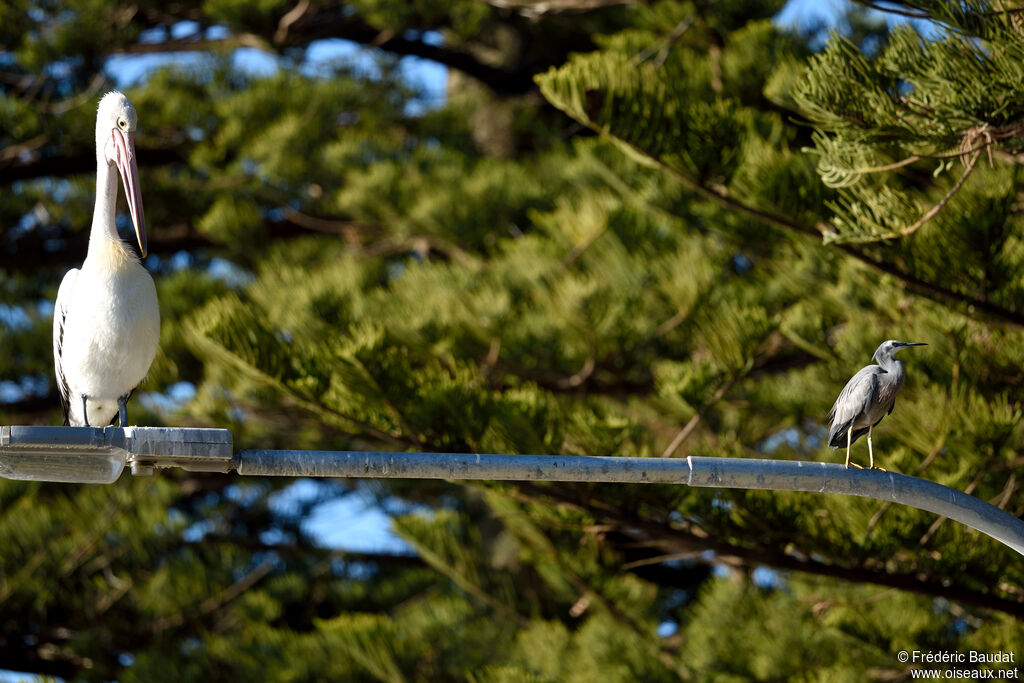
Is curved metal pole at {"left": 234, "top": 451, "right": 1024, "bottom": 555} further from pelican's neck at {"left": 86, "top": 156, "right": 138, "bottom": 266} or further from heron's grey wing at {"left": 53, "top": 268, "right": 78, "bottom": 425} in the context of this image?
heron's grey wing at {"left": 53, "top": 268, "right": 78, "bottom": 425}

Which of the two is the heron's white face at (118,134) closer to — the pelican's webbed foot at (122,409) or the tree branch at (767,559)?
the pelican's webbed foot at (122,409)

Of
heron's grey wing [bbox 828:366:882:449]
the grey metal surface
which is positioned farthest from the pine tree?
the grey metal surface

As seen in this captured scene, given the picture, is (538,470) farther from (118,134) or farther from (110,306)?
(118,134)

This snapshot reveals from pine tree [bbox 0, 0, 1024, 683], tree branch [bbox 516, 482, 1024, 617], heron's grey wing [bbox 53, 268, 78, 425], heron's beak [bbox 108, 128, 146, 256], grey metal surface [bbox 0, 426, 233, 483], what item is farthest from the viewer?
tree branch [bbox 516, 482, 1024, 617]

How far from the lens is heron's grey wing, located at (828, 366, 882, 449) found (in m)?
2.91

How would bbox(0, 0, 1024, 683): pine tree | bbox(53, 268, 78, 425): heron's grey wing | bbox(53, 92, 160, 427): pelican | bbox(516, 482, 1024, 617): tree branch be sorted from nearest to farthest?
bbox(53, 92, 160, 427): pelican → bbox(53, 268, 78, 425): heron's grey wing → bbox(0, 0, 1024, 683): pine tree → bbox(516, 482, 1024, 617): tree branch

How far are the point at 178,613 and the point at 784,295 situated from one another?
4300 millimetres

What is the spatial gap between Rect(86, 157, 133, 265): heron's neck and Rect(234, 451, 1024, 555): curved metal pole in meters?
0.88

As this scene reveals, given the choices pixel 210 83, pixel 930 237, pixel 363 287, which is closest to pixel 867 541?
pixel 930 237

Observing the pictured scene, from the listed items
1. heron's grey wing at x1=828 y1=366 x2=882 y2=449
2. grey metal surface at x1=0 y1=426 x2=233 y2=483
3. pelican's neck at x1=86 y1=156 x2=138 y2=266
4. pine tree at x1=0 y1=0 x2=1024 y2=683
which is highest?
grey metal surface at x1=0 y1=426 x2=233 y2=483

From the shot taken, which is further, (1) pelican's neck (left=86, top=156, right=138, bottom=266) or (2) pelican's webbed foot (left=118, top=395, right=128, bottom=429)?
(2) pelican's webbed foot (left=118, top=395, right=128, bottom=429)

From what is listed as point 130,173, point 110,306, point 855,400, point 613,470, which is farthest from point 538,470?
point 130,173

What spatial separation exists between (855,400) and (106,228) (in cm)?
181

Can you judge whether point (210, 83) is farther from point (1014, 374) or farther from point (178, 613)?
point (1014, 374)
